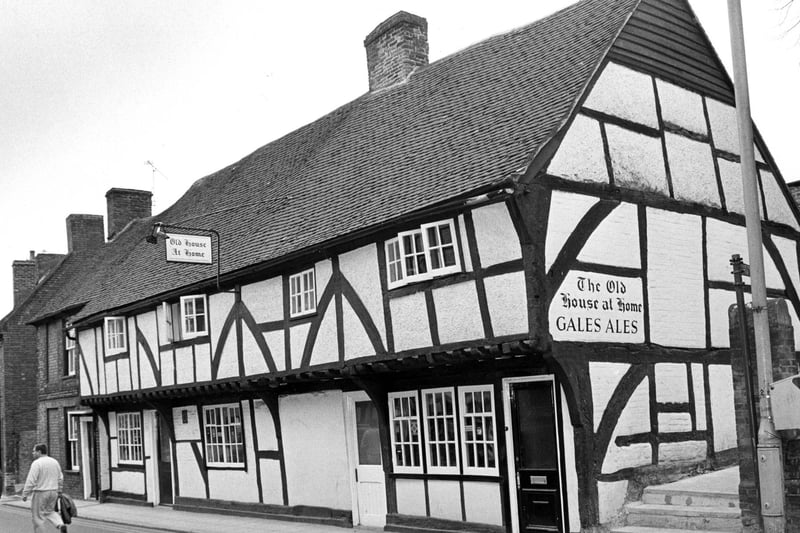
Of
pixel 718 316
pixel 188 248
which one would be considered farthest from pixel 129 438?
pixel 718 316

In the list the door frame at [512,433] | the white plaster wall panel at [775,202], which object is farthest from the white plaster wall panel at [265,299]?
the white plaster wall panel at [775,202]

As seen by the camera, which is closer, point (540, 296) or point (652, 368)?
point (540, 296)

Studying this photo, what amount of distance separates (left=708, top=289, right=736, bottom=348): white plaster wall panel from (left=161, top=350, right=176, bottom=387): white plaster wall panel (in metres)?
11.1

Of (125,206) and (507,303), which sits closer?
(507,303)

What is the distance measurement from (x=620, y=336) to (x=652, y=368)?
82 cm

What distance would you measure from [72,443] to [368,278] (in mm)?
15878

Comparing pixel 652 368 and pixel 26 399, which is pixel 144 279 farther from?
pixel 652 368

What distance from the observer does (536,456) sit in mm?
12156

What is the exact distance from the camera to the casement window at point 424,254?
41.2 ft

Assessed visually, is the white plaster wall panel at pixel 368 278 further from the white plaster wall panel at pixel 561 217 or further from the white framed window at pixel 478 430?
the white plaster wall panel at pixel 561 217

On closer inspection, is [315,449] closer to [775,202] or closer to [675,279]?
[675,279]

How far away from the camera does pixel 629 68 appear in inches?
541

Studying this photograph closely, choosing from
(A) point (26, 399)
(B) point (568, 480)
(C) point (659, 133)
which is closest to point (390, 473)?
(B) point (568, 480)

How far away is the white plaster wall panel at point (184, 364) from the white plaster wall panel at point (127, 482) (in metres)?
4.14
